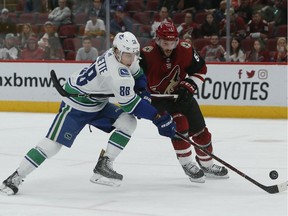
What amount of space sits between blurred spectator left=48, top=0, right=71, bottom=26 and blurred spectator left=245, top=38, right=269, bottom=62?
2.69m

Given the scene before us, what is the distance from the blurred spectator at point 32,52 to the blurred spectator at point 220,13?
2.42m

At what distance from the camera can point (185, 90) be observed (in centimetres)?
526

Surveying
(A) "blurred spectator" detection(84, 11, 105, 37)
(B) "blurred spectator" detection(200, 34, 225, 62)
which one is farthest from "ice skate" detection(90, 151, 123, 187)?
(A) "blurred spectator" detection(84, 11, 105, 37)

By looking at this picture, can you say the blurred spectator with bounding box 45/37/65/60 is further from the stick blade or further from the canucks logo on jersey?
the stick blade

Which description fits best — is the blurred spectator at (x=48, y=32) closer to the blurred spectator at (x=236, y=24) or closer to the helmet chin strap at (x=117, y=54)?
the blurred spectator at (x=236, y=24)

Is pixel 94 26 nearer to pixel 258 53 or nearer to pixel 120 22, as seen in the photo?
pixel 120 22

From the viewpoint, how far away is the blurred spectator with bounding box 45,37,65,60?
36.0 ft

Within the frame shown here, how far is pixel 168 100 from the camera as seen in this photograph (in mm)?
5371

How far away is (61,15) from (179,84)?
6.13m

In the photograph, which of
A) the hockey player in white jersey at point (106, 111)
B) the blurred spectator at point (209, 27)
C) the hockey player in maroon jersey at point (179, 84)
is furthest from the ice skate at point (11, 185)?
the blurred spectator at point (209, 27)

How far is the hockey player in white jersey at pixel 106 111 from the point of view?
4730mm

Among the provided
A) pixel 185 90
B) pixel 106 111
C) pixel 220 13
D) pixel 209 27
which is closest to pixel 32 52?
pixel 209 27

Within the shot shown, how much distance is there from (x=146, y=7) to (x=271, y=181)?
5.96 m

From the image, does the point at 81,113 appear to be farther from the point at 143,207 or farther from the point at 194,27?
the point at 194,27
